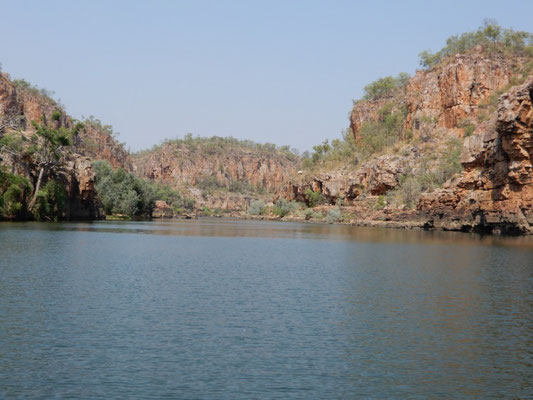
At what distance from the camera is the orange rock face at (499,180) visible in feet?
254

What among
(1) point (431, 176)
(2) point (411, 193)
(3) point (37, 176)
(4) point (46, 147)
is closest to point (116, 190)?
(4) point (46, 147)

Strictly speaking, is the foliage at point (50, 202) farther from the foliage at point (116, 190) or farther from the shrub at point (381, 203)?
the shrub at point (381, 203)

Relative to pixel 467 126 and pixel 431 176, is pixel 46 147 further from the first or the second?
pixel 467 126

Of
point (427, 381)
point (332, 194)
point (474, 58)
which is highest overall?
point (474, 58)

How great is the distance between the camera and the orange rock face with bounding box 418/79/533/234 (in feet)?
254

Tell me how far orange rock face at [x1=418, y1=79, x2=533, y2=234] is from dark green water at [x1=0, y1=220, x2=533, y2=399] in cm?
4423

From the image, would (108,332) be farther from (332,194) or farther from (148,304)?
(332,194)

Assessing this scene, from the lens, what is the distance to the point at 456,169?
126 metres

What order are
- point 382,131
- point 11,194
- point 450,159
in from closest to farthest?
point 11,194
point 450,159
point 382,131

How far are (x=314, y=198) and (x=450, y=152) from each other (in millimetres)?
53906

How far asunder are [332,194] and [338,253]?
123 metres

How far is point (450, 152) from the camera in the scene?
139250 mm

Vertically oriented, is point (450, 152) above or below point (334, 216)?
above

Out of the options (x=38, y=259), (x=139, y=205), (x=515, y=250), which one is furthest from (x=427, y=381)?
(x=139, y=205)
